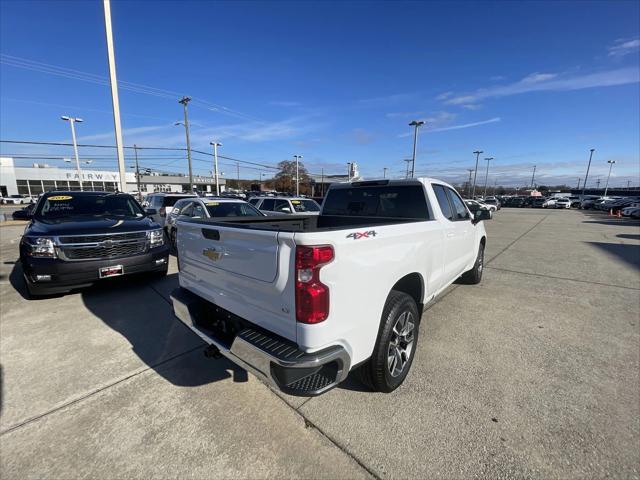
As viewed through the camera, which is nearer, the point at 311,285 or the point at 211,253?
the point at 311,285

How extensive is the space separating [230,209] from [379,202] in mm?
6189

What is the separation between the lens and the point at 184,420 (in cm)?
232

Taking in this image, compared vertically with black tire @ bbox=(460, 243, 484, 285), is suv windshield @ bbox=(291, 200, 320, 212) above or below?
above

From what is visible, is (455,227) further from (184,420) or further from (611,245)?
(611,245)

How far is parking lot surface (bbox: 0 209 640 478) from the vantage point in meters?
1.97

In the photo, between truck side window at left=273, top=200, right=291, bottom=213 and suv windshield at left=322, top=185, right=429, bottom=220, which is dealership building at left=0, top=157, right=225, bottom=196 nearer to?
truck side window at left=273, top=200, right=291, bottom=213

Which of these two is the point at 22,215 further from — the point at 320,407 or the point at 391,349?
the point at 391,349

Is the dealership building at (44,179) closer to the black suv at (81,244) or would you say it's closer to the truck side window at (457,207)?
the black suv at (81,244)

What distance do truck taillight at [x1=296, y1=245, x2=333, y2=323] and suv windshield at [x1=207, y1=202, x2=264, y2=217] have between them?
7.20 meters

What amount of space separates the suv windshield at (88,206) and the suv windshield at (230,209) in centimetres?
262

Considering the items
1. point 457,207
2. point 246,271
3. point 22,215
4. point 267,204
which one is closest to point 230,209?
point 267,204

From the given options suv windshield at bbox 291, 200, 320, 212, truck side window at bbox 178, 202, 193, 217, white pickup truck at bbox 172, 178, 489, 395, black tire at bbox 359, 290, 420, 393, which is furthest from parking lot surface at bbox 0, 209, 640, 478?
suv windshield at bbox 291, 200, 320, 212

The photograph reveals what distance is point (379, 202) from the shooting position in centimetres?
397

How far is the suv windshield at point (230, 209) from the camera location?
879 centimetres
